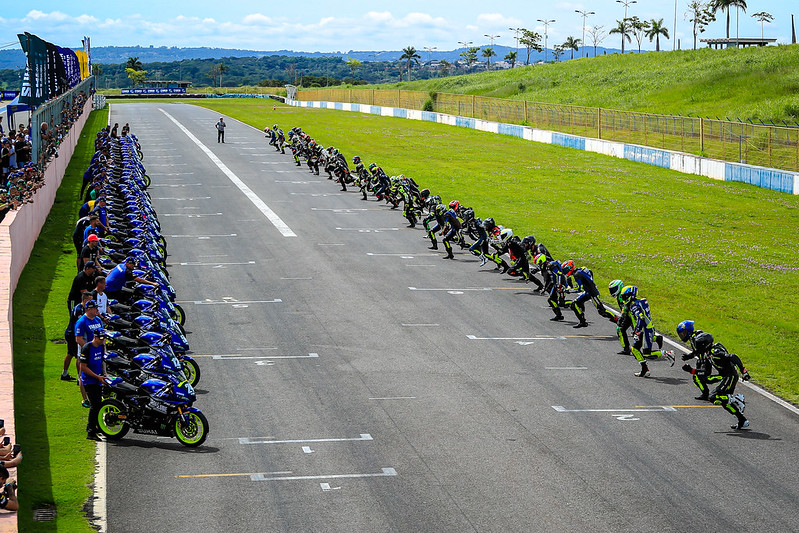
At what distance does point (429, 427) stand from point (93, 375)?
17.7 feet

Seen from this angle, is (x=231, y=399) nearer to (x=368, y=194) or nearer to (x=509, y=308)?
(x=509, y=308)

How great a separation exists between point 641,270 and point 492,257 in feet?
15.5

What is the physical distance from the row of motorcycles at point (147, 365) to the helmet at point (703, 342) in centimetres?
821

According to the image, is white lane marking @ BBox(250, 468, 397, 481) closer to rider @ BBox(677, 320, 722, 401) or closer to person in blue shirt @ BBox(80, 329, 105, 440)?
person in blue shirt @ BBox(80, 329, 105, 440)

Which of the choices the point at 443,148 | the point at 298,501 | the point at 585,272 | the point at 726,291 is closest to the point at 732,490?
the point at 298,501

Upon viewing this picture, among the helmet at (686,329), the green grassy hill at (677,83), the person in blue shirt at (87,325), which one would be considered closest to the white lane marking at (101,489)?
the person in blue shirt at (87,325)

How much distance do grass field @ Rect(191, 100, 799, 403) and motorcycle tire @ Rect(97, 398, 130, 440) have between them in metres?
11.9

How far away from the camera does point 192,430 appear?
1405 centimetres

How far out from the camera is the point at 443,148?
61969mm

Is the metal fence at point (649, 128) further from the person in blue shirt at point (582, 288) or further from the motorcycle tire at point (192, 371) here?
the motorcycle tire at point (192, 371)

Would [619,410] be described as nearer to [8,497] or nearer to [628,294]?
[628,294]

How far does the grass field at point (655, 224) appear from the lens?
74.2ft

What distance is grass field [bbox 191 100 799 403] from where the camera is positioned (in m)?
22.6

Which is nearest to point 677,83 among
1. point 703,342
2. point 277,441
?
point 703,342
